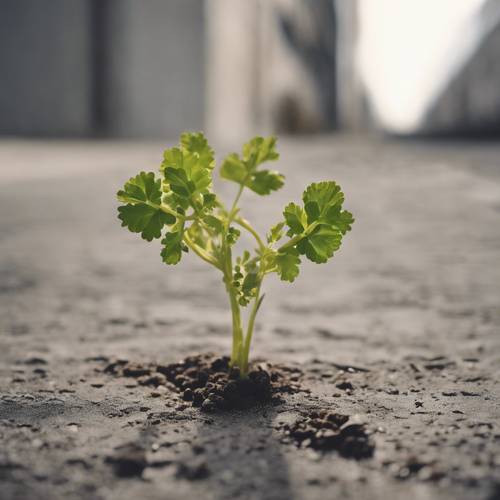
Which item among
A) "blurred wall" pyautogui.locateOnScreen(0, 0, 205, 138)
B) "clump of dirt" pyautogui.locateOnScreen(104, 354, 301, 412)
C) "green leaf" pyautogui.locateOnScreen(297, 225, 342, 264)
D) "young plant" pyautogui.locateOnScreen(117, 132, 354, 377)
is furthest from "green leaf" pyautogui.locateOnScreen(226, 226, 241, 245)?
"blurred wall" pyautogui.locateOnScreen(0, 0, 205, 138)

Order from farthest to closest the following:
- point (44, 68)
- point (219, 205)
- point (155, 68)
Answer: point (155, 68), point (44, 68), point (219, 205)

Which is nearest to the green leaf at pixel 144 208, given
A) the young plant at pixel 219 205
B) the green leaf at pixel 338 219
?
the young plant at pixel 219 205

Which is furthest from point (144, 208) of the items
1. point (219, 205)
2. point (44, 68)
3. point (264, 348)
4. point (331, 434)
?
point (44, 68)

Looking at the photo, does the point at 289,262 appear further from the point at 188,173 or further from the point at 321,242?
the point at 188,173

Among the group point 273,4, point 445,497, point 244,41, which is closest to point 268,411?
point 445,497

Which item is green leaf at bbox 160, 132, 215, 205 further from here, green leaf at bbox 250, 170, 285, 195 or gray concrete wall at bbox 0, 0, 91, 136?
gray concrete wall at bbox 0, 0, 91, 136
